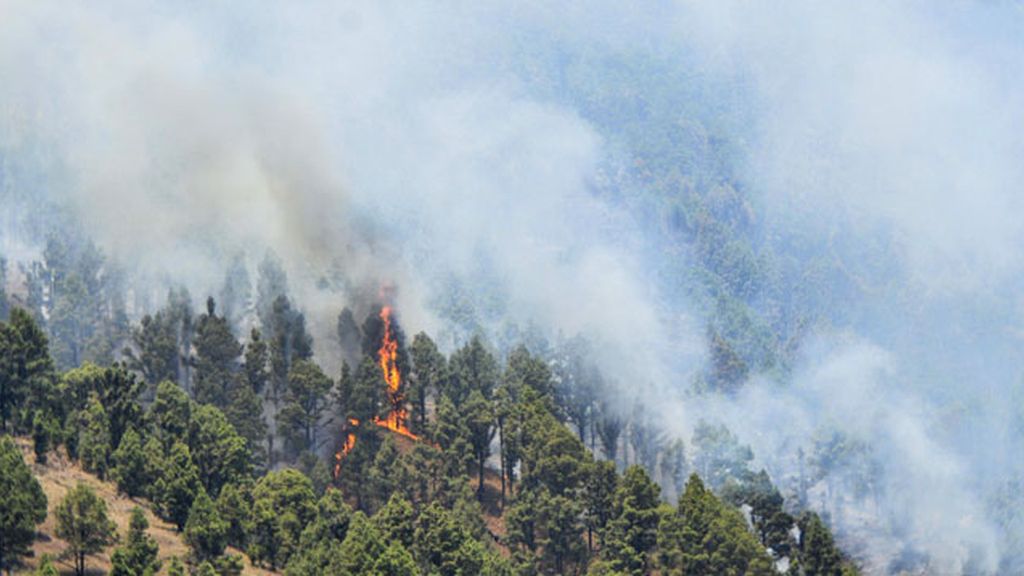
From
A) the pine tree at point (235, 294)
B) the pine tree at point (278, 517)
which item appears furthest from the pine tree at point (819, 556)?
the pine tree at point (235, 294)

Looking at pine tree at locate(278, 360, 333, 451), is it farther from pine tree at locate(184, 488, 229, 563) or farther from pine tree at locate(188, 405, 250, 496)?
pine tree at locate(184, 488, 229, 563)

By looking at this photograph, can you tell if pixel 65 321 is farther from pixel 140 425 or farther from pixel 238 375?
pixel 140 425

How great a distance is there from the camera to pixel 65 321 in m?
189

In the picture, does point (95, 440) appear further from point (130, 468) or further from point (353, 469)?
point (353, 469)

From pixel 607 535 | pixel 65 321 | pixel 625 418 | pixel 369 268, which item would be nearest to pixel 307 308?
pixel 369 268

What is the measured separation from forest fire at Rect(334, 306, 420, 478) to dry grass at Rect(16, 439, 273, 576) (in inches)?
1204

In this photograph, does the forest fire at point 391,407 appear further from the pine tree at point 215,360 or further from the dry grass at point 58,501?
the dry grass at point 58,501

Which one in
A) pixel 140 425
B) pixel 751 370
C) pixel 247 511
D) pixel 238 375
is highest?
pixel 751 370

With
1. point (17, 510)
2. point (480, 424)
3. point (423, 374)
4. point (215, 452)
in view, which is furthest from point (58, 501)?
point (423, 374)

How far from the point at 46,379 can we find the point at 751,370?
88273 mm

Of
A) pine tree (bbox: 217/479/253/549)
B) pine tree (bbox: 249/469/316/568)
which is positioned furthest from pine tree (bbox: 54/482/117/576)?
pine tree (bbox: 249/469/316/568)

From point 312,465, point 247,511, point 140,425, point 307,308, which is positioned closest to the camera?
point 247,511

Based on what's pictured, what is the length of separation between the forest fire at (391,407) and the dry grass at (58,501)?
30.6m

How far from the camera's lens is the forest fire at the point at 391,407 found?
156625 mm
